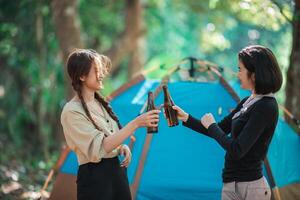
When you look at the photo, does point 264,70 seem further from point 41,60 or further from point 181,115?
point 41,60

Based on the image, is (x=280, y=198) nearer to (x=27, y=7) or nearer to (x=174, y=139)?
(x=174, y=139)

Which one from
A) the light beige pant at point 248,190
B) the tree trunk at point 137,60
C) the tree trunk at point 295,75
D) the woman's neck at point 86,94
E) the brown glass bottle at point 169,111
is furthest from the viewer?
the tree trunk at point 137,60

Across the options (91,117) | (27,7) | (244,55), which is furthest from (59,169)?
(27,7)

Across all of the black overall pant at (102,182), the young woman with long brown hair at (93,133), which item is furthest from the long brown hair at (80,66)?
the black overall pant at (102,182)

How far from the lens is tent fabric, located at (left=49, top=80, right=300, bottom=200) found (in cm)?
419

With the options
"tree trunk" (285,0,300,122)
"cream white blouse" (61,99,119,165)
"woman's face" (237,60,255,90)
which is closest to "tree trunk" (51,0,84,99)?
"tree trunk" (285,0,300,122)

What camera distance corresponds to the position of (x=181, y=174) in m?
→ 4.23

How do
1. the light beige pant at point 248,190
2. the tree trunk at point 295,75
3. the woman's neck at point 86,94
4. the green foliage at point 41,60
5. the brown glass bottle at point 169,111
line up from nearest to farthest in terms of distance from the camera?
the light beige pant at point 248,190 < the woman's neck at point 86,94 < the brown glass bottle at point 169,111 < the tree trunk at point 295,75 < the green foliage at point 41,60

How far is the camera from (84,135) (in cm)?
273

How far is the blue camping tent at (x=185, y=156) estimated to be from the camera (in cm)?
419

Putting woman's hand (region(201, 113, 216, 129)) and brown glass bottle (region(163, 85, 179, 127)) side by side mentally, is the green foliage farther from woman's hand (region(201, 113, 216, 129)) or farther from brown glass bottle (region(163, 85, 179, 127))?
woman's hand (region(201, 113, 216, 129))

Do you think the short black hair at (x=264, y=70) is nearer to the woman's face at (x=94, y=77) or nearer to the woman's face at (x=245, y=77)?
the woman's face at (x=245, y=77)

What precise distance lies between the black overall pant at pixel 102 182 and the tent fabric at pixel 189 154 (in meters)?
1.37

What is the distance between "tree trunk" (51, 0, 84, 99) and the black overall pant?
4743mm
